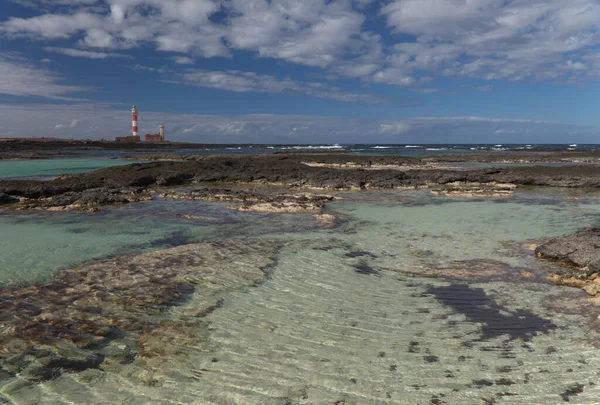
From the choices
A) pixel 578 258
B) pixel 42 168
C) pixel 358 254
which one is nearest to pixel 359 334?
pixel 358 254

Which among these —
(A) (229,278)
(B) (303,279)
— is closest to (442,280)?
(B) (303,279)

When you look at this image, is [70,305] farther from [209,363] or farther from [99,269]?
[209,363]

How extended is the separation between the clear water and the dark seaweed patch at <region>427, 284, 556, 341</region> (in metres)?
0.03

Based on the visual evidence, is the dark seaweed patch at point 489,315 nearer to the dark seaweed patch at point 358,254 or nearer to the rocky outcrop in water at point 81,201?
the dark seaweed patch at point 358,254

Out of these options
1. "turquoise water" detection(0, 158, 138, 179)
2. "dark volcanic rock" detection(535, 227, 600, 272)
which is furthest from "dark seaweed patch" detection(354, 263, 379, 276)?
"turquoise water" detection(0, 158, 138, 179)

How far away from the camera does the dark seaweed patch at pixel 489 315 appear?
593cm

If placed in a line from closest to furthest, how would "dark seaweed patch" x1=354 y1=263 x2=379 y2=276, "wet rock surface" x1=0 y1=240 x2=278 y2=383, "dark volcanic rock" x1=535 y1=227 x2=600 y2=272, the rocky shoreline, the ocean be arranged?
1. the ocean
2. "wet rock surface" x1=0 y1=240 x2=278 y2=383
3. "dark seaweed patch" x1=354 y1=263 x2=379 y2=276
4. "dark volcanic rock" x1=535 y1=227 x2=600 y2=272
5. the rocky shoreline

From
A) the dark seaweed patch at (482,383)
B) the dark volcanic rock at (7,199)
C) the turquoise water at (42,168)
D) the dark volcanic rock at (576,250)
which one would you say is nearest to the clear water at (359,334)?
the dark seaweed patch at (482,383)

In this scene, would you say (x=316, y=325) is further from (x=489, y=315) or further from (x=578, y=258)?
(x=578, y=258)

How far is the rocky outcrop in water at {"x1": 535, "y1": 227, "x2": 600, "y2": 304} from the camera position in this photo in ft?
25.5

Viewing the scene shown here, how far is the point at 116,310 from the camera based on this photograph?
21.1 feet

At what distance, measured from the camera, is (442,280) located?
819 centimetres

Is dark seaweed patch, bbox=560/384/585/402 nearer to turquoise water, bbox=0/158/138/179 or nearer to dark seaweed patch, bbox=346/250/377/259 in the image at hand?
dark seaweed patch, bbox=346/250/377/259

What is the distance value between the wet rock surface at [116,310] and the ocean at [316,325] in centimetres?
4
